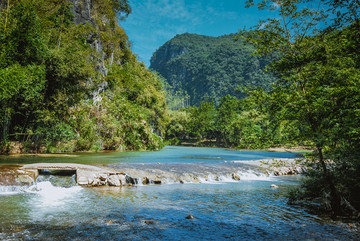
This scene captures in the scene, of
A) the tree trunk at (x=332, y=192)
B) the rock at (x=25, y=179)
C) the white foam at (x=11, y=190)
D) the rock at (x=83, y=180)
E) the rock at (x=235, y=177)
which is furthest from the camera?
the rock at (x=235, y=177)

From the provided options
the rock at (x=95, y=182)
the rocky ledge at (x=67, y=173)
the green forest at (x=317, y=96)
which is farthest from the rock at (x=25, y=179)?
the green forest at (x=317, y=96)

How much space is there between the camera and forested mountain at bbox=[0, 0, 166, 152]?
18.2 metres

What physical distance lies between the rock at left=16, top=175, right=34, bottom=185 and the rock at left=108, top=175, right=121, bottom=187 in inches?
130

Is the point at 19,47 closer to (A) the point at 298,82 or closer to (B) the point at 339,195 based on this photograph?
(A) the point at 298,82

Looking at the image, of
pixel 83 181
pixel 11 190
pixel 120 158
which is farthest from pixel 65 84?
pixel 11 190

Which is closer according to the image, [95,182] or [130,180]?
[95,182]

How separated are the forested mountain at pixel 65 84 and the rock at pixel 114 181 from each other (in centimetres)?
1010

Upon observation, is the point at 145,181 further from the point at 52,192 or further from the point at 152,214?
the point at 152,214

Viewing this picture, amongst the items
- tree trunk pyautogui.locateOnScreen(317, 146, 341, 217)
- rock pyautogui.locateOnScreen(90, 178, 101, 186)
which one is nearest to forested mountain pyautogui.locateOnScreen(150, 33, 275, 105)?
rock pyautogui.locateOnScreen(90, 178, 101, 186)

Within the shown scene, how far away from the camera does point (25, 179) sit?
10477mm

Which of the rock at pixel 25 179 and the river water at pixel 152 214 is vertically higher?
the rock at pixel 25 179

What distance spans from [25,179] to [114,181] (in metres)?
3.76

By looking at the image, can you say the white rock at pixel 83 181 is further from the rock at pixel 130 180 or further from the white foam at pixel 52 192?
the rock at pixel 130 180

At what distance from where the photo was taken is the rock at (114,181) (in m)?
11.8
